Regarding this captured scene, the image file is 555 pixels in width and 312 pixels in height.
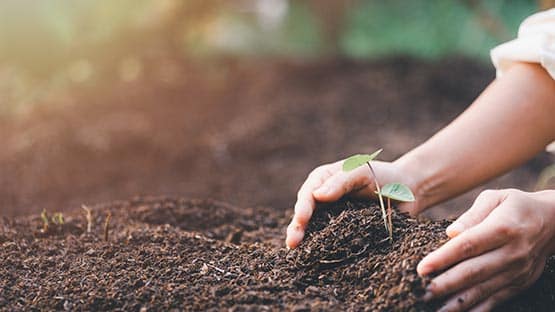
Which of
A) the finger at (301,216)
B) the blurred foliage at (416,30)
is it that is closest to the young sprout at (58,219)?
the finger at (301,216)

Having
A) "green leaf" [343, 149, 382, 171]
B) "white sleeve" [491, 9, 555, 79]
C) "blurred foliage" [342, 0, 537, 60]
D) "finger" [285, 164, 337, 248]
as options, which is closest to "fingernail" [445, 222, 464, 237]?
"green leaf" [343, 149, 382, 171]

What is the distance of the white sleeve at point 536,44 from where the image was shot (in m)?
1.79

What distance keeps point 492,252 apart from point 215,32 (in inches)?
161

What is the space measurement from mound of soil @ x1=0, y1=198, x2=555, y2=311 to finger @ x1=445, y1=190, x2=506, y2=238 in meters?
0.05

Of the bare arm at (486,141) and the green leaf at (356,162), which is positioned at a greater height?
the bare arm at (486,141)

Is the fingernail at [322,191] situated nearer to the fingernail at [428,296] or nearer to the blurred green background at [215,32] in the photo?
the fingernail at [428,296]

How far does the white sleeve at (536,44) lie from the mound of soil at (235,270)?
0.58 metres

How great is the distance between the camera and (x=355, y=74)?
4.95 m

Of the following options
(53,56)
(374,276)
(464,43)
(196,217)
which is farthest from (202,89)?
(374,276)

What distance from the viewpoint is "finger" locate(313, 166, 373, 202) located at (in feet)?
5.34

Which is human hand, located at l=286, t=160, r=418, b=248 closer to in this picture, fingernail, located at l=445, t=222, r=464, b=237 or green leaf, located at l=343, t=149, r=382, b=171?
green leaf, located at l=343, t=149, r=382, b=171

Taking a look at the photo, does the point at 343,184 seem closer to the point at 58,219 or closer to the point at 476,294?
the point at 476,294

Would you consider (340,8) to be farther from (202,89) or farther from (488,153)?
(488,153)

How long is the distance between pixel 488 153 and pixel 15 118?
3.33 m
